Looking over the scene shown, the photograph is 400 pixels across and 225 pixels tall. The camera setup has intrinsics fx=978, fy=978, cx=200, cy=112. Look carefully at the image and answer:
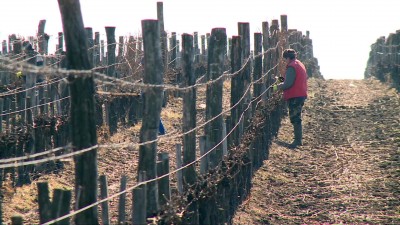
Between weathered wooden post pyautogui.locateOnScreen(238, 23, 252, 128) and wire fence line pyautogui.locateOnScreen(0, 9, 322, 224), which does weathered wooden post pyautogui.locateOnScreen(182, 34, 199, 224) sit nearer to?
wire fence line pyautogui.locateOnScreen(0, 9, 322, 224)

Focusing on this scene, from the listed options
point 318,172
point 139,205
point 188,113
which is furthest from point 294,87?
point 139,205

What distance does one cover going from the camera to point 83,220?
7.20 m

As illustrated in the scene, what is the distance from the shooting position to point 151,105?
879 centimetres

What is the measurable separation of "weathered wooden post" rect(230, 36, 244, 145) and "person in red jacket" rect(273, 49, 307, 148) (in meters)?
2.65

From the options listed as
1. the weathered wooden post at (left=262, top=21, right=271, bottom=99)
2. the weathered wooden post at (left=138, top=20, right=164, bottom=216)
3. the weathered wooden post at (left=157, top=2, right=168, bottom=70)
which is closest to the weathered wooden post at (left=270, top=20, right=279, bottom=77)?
the weathered wooden post at (left=262, top=21, right=271, bottom=99)

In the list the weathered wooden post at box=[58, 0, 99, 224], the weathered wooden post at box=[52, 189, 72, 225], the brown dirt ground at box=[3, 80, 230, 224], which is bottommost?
the brown dirt ground at box=[3, 80, 230, 224]

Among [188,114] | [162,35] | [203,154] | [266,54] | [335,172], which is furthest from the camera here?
[162,35]

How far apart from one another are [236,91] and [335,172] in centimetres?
185

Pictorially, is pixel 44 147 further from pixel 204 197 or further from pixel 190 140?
pixel 204 197

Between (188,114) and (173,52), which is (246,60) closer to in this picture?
(188,114)

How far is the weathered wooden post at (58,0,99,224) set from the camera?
23.4ft

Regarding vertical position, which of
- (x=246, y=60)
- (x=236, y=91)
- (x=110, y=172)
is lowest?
(x=110, y=172)

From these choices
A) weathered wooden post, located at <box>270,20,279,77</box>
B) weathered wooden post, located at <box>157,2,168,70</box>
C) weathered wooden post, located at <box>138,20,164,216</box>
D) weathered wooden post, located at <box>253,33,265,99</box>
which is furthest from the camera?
weathered wooden post, located at <box>157,2,168,70</box>

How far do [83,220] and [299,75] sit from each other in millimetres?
9117
